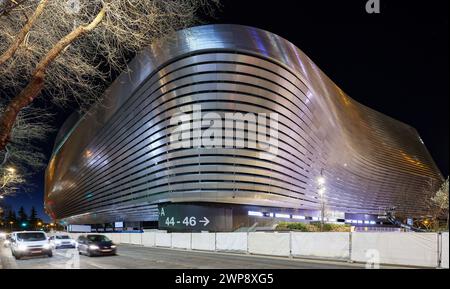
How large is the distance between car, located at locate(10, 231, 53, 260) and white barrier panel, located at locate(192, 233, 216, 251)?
11.0m

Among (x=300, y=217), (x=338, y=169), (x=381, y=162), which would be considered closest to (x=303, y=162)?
Result: (x=300, y=217)

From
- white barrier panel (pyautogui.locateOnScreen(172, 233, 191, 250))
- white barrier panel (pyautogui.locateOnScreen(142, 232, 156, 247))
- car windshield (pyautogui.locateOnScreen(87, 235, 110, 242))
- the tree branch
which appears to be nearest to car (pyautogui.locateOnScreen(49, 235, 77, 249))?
white barrier panel (pyautogui.locateOnScreen(172, 233, 191, 250))

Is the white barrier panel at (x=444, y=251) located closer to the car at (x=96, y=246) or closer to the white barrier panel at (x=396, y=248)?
the white barrier panel at (x=396, y=248)

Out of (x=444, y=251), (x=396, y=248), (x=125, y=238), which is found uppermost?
(x=444, y=251)

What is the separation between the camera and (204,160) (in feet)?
193

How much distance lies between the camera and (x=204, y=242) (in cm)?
3203

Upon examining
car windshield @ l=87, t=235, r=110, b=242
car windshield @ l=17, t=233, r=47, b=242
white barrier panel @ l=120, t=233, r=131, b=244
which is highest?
car windshield @ l=17, t=233, r=47, b=242

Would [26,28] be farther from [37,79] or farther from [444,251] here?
[444,251]

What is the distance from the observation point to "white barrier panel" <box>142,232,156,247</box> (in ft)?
132

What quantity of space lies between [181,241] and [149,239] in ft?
21.9

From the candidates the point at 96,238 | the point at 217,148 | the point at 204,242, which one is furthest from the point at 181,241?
the point at 217,148

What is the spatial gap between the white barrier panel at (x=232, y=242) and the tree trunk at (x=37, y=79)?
19071 millimetres

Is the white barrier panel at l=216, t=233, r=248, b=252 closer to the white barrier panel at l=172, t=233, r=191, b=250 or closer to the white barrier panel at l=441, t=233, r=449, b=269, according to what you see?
the white barrier panel at l=172, t=233, r=191, b=250

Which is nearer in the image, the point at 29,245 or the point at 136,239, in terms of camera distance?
the point at 29,245
